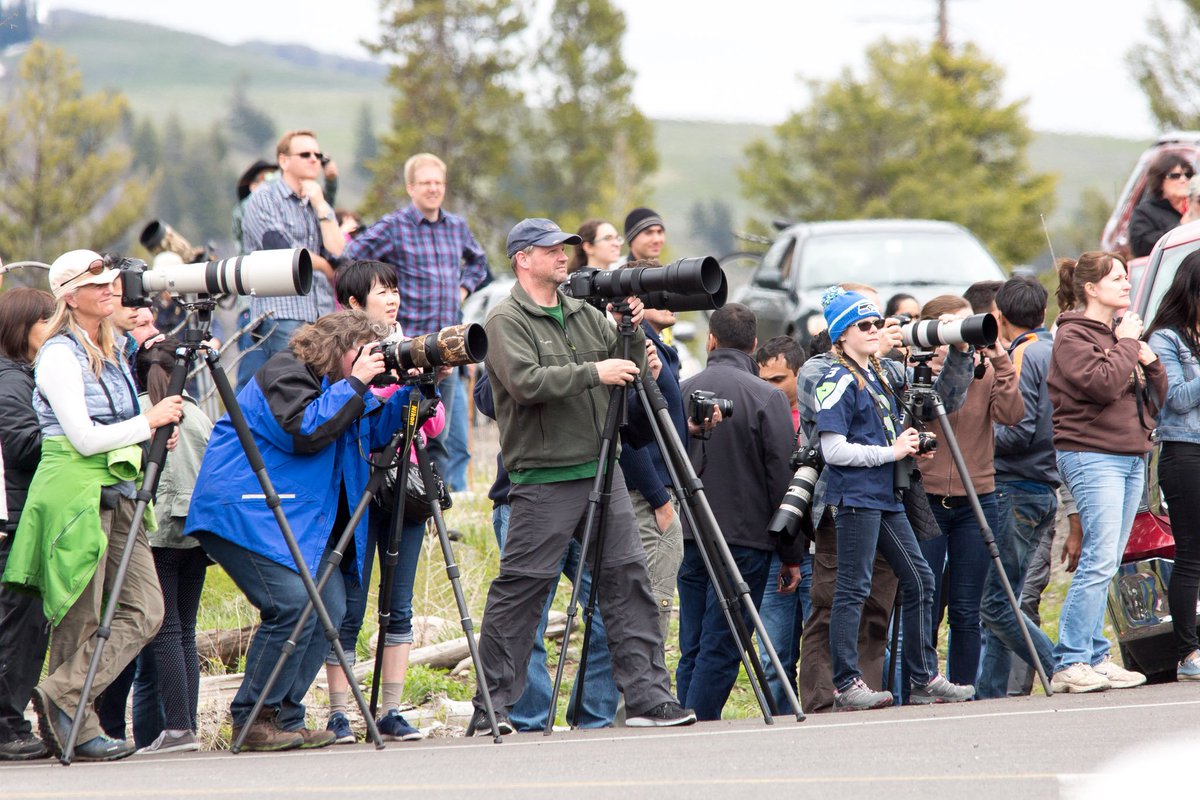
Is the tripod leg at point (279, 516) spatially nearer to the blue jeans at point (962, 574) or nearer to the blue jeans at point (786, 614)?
the blue jeans at point (786, 614)

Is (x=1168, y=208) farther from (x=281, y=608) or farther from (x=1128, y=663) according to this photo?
(x=281, y=608)

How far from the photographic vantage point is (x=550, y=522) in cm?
684

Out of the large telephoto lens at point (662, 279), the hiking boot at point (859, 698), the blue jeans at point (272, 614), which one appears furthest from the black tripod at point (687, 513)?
the blue jeans at point (272, 614)

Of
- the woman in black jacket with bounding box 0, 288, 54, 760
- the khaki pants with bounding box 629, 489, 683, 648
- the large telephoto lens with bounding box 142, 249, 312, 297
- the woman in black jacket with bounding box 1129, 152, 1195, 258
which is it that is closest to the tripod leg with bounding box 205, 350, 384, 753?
the large telephoto lens with bounding box 142, 249, 312, 297

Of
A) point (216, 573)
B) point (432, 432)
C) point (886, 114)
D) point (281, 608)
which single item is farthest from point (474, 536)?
point (886, 114)

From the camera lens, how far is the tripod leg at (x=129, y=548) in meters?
6.27

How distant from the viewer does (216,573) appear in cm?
1088

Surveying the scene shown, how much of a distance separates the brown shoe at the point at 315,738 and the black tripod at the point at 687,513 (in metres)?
0.97

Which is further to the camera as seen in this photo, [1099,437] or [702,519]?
[1099,437]

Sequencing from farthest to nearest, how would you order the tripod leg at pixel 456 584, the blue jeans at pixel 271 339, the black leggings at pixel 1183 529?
the blue jeans at pixel 271 339, the black leggings at pixel 1183 529, the tripod leg at pixel 456 584

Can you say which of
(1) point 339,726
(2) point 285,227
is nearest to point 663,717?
(1) point 339,726

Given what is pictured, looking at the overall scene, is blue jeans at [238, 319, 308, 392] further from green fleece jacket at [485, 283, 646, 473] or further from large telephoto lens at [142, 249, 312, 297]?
green fleece jacket at [485, 283, 646, 473]

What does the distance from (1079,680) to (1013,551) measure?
3.38 ft

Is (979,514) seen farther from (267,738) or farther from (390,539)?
(267,738)
